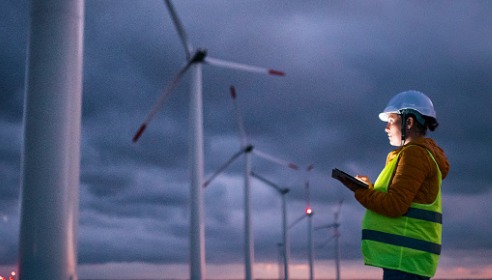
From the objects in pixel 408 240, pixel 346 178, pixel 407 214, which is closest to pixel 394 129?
pixel 346 178

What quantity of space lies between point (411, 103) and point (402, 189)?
1.17m

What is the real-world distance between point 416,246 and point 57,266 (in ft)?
11.7

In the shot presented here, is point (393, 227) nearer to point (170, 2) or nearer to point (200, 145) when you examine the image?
point (200, 145)

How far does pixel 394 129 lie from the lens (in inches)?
270

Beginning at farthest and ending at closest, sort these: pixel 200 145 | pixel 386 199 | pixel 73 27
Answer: pixel 200 145 < pixel 386 199 < pixel 73 27

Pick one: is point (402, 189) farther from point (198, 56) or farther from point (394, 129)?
point (198, 56)

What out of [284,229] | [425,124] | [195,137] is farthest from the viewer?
[284,229]

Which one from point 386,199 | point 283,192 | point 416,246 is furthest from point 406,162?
Result: point 283,192

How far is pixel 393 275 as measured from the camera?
6.23m

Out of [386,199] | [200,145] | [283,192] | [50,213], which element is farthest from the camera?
[283,192]

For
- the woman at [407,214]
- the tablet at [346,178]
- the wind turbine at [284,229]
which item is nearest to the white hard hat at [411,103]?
the woman at [407,214]

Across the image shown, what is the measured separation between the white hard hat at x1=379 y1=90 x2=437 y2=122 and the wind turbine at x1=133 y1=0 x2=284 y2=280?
94.4ft

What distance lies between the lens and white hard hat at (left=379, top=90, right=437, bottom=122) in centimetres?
675

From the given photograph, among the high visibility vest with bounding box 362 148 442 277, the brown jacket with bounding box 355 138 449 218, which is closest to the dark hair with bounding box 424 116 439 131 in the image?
the brown jacket with bounding box 355 138 449 218
